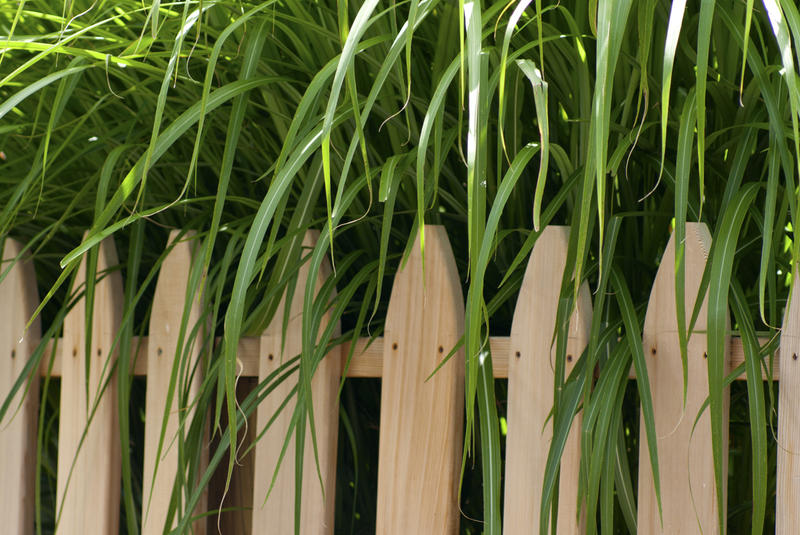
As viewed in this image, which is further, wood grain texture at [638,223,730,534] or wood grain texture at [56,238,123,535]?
wood grain texture at [56,238,123,535]

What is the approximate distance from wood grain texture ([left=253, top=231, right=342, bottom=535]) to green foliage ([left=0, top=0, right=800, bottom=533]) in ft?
0.10

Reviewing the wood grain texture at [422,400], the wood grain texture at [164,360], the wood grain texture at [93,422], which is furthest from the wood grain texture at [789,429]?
the wood grain texture at [93,422]

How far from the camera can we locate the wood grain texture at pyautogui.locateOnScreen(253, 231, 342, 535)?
938mm

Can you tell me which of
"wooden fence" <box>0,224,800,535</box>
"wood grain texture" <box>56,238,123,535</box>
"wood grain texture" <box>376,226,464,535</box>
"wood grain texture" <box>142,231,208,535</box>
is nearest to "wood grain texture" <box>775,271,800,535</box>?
"wooden fence" <box>0,224,800,535</box>

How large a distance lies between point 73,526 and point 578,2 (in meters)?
0.82

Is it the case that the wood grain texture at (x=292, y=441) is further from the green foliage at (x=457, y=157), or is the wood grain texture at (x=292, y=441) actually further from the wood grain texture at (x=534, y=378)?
the wood grain texture at (x=534, y=378)

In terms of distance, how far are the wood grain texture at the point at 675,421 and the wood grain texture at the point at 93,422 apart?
61 cm

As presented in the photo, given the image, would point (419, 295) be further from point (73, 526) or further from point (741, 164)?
point (73, 526)

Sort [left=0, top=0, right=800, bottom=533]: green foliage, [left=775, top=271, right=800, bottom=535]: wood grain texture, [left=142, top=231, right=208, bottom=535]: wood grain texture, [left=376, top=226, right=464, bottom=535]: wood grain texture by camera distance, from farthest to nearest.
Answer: [left=142, top=231, right=208, bottom=535]: wood grain texture
[left=376, top=226, right=464, bottom=535]: wood grain texture
[left=775, top=271, right=800, bottom=535]: wood grain texture
[left=0, top=0, right=800, bottom=533]: green foliage

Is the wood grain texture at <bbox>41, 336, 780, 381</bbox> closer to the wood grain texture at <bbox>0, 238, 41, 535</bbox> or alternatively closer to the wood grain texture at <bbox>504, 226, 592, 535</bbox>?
the wood grain texture at <bbox>504, 226, 592, 535</bbox>

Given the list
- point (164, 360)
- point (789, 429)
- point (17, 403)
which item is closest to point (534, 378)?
point (789, 429)

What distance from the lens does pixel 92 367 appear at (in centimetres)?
106

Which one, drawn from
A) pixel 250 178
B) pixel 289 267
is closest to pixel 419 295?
pixel 289 267

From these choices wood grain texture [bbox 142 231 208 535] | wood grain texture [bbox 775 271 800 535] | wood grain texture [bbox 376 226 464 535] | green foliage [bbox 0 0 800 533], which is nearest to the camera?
green foliage [bbox 0 0 800 533]
